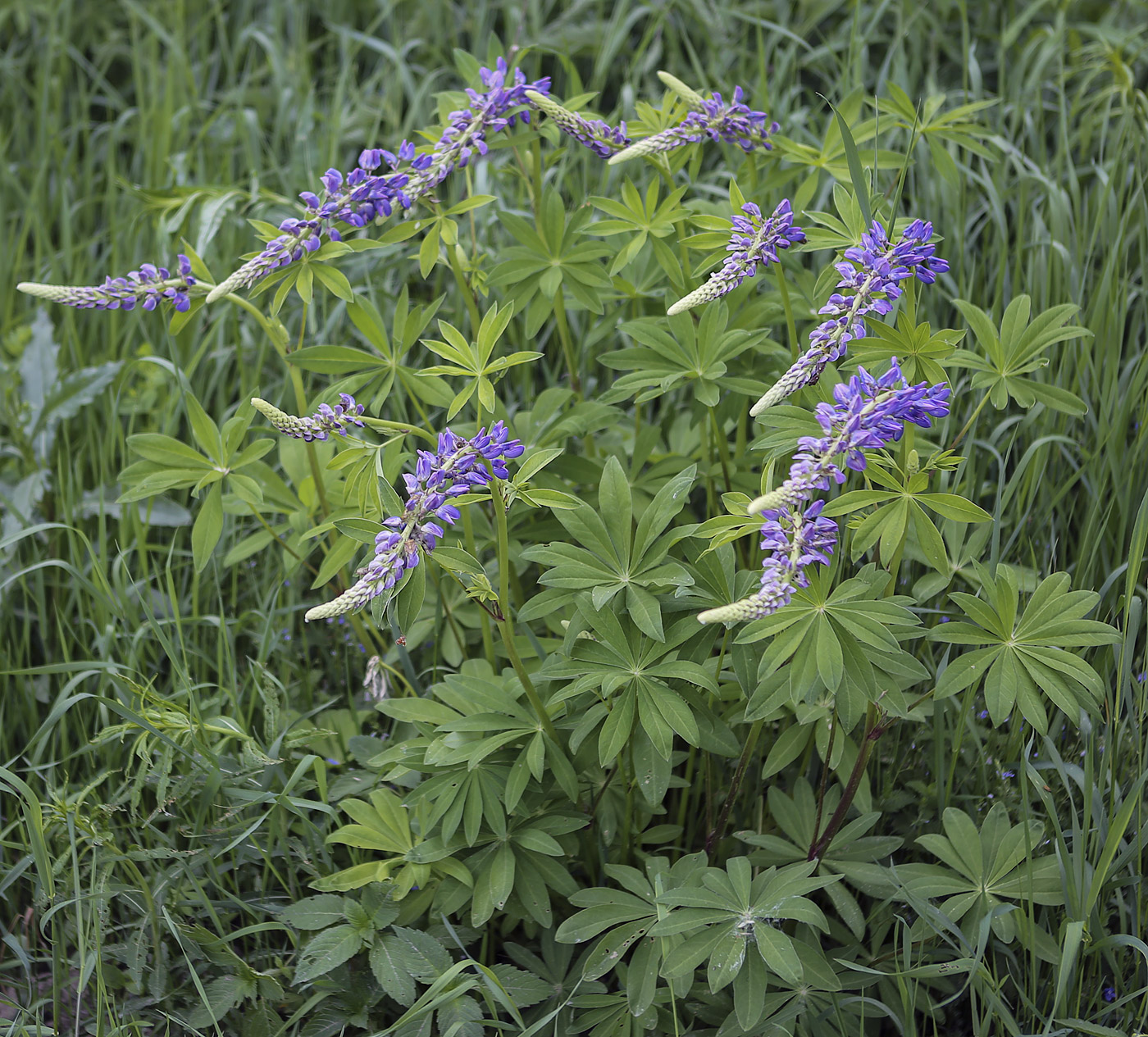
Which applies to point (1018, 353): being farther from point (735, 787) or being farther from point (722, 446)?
point (735, 787)

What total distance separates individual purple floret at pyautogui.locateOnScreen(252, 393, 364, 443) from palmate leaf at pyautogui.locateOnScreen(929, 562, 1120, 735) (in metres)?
1.12

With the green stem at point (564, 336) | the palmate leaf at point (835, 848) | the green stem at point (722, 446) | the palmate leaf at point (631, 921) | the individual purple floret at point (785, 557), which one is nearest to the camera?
the individual purple floret at point (785, 557)

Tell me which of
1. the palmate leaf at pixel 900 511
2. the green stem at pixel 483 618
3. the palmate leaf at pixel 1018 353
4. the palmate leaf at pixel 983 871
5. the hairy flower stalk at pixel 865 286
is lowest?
the palmate leaf at pixel 983 871

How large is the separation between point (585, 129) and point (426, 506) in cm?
98

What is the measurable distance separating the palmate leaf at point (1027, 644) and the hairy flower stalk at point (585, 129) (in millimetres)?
1201

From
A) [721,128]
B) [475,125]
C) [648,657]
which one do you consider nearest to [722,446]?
[648,657]

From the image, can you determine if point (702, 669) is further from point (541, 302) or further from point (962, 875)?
point (541, 302)

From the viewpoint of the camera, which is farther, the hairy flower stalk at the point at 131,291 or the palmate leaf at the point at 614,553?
the hairy flower stalk at the point at 131,291

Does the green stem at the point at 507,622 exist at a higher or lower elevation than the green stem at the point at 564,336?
lower

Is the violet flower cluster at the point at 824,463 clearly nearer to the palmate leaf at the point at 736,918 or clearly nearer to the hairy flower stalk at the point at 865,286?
the hairy flower stalk at the point at 865,286

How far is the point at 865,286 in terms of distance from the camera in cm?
168

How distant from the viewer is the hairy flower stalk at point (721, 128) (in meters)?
2.10

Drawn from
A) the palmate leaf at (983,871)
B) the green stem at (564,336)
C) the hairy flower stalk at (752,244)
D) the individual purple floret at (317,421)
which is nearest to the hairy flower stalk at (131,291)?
the individual purple floret at (317,421)

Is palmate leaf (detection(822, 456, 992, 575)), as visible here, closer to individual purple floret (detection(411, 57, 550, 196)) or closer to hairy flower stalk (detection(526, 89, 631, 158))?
hairy flower stalk (detection(526, 89, 631, 158))
